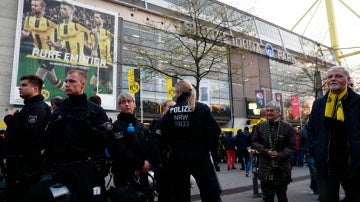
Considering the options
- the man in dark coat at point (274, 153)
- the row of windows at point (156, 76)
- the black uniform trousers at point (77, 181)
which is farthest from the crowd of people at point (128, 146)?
the row of windows at point (156, 76)

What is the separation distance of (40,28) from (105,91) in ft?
25.8

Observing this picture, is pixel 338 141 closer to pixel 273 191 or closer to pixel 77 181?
pixel 273 191

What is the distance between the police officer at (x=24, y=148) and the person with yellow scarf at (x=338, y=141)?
9.97 feet

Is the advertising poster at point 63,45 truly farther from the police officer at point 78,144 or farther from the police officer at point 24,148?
the police officer at point 78,144

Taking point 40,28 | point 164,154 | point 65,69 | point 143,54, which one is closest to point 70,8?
point 40,28

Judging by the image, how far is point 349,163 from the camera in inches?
130

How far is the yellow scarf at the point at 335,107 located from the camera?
3547 mm

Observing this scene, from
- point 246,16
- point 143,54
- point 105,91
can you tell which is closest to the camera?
point 143,54

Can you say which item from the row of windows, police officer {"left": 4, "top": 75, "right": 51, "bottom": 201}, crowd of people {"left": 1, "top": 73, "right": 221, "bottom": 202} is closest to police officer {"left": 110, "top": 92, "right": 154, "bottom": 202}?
crowd of people {"left": 1, "top": 73, "right": 221, "bottom": 202}

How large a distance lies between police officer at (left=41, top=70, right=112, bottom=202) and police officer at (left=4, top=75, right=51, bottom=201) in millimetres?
242

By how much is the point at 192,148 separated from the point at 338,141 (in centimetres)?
171

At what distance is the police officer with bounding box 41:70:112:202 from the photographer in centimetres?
323

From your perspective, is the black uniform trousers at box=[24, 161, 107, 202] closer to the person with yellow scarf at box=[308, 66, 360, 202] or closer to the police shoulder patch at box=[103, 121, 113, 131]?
the police shoulder patch at box=[103, 121, 113, 131]

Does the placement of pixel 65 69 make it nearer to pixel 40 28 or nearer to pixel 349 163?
pixel 40 28
